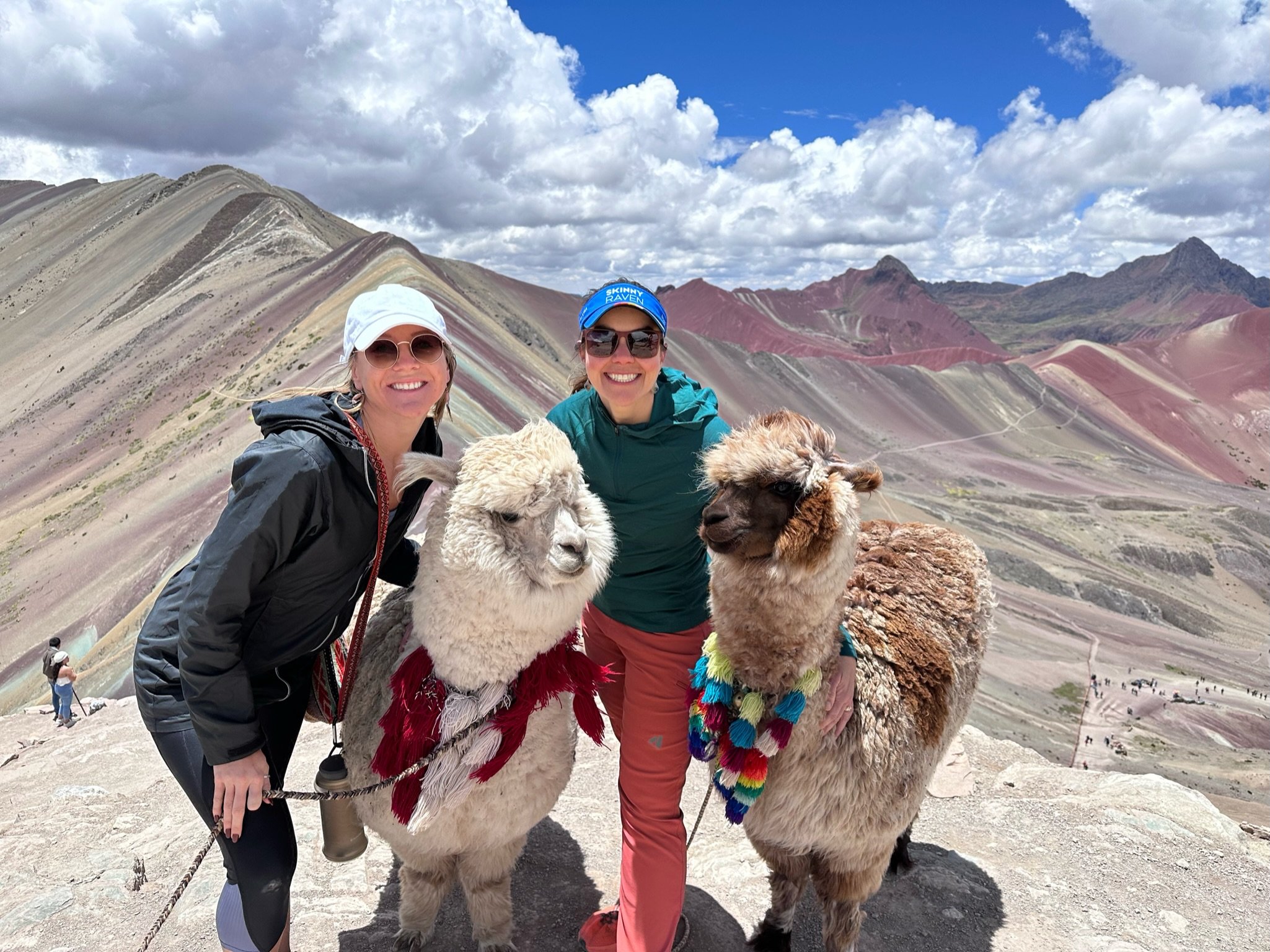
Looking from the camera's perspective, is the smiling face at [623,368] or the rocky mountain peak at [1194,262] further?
the rocky mountain peak at [1194,262]

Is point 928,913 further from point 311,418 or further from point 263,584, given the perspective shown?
point 311,418

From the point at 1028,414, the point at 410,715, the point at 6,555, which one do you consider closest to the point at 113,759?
the point at 410,715

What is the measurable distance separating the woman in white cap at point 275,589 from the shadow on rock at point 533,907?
602mm

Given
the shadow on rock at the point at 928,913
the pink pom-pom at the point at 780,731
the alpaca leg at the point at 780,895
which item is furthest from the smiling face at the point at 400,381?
the shadow on rock at the point at 928,913

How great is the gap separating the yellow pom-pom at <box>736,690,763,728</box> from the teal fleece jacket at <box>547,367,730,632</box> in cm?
30

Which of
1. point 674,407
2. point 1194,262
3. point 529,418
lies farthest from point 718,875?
point 1194,262

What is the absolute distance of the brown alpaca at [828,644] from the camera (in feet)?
6.81

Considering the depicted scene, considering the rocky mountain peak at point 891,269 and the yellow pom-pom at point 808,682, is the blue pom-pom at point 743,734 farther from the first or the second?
the rocky mountain peak at point 891,269

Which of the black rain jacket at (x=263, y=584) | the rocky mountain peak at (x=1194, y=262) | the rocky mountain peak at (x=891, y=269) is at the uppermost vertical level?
the rocky mountain peak at (x=1194, y=262)

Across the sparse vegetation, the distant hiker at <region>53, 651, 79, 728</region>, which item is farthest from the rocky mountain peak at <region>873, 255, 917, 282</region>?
the distant hiker at <region>53, 651, 79, 728</region>

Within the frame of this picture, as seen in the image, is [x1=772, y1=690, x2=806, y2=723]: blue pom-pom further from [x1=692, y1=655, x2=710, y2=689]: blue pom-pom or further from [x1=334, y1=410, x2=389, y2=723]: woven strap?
[x1=334, y1=410, x2=389, y2=723]: woven strap

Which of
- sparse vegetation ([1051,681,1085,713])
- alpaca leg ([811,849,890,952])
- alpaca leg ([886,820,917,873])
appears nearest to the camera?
alpaca leg ([811,849,890,952])

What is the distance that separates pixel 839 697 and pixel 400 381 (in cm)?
162

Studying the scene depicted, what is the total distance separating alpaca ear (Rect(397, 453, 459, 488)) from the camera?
1974 mm
